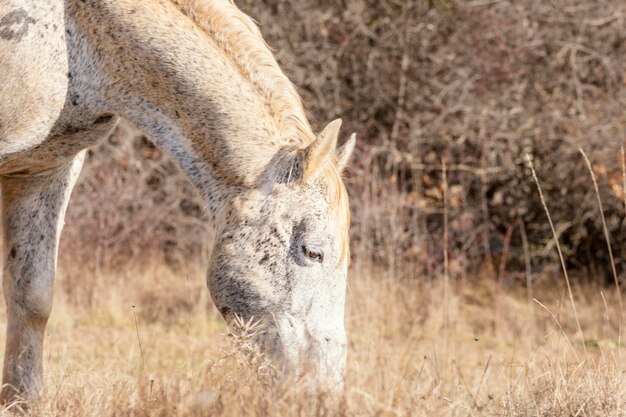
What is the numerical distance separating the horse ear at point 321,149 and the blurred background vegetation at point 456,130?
4.66 m

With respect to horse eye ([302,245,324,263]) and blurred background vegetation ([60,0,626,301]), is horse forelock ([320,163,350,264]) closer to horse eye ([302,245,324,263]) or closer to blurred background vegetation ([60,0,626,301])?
horse eye ([302,245,324,263])

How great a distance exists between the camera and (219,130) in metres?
3.72

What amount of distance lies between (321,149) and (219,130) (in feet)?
1.52

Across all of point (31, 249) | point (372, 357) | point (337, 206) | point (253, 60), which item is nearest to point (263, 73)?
point (253, 60)

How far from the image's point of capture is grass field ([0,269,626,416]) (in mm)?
3205

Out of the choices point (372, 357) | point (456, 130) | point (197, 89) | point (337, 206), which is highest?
point (197, 89)

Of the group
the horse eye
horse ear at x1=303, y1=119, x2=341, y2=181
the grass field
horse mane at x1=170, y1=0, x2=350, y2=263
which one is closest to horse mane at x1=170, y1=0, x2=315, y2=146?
A: horse mane at x1=170, y1=0, x2=350, y2=263

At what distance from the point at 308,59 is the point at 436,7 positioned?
1.28 m

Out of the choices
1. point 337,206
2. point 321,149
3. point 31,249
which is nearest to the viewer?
point 321,149

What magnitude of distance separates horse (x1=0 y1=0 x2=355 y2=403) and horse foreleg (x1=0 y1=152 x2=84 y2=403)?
0.20m

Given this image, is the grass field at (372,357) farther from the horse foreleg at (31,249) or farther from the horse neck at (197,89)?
the horse neck at (197,89)

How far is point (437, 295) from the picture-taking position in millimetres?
7527

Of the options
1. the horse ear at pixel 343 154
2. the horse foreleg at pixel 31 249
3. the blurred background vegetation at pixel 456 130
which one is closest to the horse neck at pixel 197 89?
the horse ear at pixel 343 154

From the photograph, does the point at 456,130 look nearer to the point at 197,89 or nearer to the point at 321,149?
the point at 197,89
